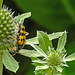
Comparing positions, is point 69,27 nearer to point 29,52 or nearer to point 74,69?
point 74,69

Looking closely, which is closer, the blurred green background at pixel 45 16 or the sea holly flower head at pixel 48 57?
the sea holly flower head at pixel 48 57

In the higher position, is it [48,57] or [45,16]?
[45,16]

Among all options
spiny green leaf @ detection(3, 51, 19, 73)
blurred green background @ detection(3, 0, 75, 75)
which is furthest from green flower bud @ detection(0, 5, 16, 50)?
blurred green background @ detection(3, 0, 75, 75)

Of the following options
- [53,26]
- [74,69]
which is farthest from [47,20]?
[74,69]

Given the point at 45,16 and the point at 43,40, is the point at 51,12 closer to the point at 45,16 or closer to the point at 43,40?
the point at 45,16

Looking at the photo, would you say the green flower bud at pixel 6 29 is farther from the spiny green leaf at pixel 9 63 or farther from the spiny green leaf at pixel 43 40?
Result: the spiny green leaf at pixel 43 40

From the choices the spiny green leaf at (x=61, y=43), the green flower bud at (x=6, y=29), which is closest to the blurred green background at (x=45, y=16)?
the green flower bud at (x=6, y=29)

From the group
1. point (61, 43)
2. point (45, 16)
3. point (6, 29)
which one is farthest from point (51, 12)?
point (61, 43)
